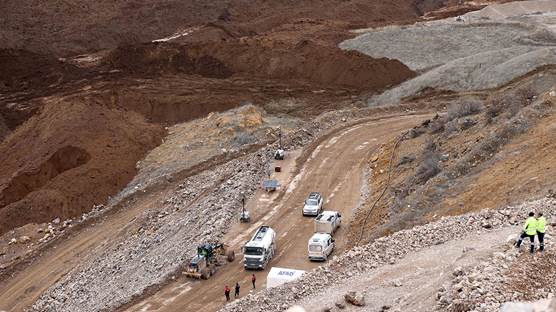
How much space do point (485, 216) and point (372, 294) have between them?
6.21 meters

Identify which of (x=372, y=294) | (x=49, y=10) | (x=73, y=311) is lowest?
(x=73, y=311)

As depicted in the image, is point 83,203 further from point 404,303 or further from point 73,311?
point 404,303

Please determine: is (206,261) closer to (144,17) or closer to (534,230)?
(534,230)

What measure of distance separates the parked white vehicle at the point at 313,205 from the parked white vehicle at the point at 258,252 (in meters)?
4.79

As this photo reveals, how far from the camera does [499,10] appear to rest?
9969 cm

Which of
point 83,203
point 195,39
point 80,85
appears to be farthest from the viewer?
point 195,39

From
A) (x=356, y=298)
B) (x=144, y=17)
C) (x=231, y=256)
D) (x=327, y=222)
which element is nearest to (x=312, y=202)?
(x=327, y=222)

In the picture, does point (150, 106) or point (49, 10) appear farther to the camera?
point (49, 10)

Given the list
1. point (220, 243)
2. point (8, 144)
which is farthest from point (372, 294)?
point (8, 144)

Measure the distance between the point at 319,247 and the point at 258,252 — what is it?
2706mm

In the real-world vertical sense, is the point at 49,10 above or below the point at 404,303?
above

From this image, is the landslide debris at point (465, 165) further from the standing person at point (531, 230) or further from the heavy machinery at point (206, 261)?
the standing person at point (531, 230)

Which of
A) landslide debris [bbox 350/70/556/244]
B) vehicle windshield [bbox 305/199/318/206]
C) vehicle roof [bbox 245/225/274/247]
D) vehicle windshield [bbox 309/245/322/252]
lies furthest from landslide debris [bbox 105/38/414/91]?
vehicle windshield [bbox 309/245/322/252]

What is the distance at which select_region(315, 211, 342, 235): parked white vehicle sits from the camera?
34.6 meters
